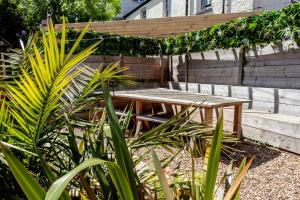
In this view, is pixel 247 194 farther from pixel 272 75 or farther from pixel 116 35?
pixel 116 35

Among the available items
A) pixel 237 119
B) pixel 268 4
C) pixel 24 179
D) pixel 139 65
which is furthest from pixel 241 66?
pixel 24 179

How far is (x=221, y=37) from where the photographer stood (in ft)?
17.3

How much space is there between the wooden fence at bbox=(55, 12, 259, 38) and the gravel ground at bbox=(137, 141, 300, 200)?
292 cm

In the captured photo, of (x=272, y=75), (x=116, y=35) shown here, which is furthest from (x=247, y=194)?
(x=116, y=35)

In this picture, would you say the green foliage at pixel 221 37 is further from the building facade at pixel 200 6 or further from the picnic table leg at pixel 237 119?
the building facade at pixel 200 6

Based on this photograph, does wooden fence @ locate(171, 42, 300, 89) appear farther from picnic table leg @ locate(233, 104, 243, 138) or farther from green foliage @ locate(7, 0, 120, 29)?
green foliage @ locate(7, 0, 120, 29)

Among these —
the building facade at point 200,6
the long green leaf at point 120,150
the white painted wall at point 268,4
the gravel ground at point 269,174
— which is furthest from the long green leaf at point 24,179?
the white painted wall at point 268,4

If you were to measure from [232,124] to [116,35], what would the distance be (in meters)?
3.73

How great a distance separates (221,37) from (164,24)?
1.22 m

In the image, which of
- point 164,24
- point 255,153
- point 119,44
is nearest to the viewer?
point 255,153

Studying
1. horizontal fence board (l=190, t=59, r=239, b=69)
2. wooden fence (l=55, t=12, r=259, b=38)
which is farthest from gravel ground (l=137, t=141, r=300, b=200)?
wooden fence (l=55, t=12, r=259, b=38)

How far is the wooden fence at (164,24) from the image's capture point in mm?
5438

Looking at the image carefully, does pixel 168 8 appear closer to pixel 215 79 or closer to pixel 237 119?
pixel 215 79

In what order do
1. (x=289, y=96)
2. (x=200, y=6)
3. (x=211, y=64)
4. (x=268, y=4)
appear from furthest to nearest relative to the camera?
(x=200, y=6) → (x=268, y=4) → (x=211, y=64) → (x=289, y=96)
